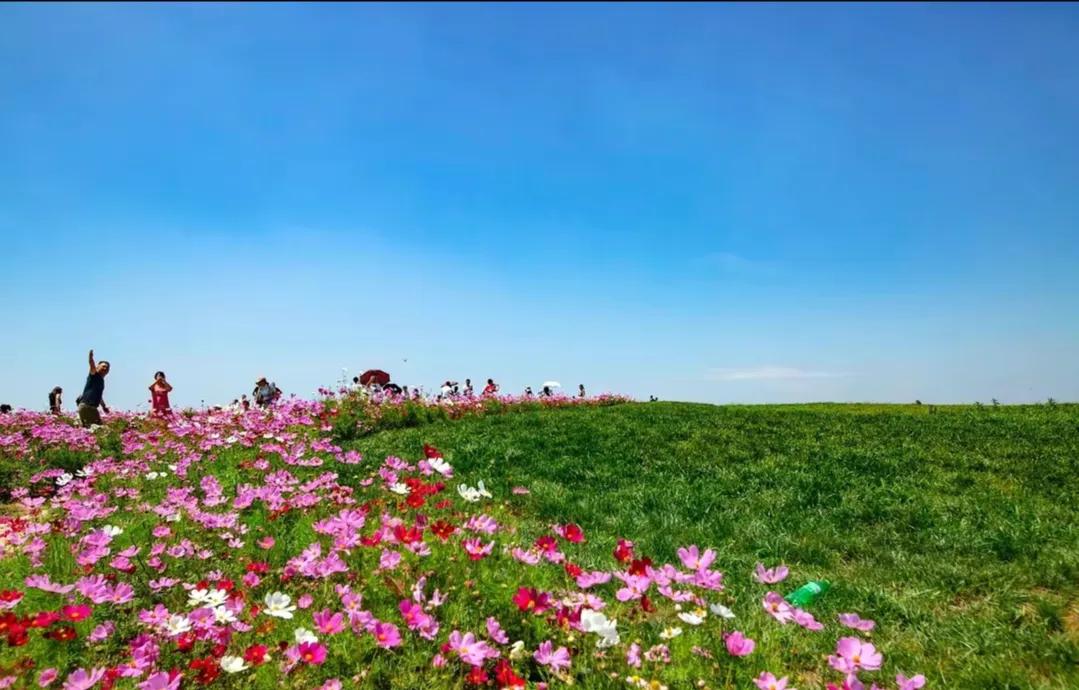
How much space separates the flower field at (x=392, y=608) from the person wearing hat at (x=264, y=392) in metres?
13.0

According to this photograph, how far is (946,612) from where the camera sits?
4973 millimetres

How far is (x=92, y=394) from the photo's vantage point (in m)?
15.3

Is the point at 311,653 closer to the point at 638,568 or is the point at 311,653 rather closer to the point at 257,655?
the point at 257,655

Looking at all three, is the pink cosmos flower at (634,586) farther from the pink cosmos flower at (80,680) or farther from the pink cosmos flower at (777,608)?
the pink cosmos flower at (80,680)

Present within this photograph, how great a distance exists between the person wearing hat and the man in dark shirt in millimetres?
4178

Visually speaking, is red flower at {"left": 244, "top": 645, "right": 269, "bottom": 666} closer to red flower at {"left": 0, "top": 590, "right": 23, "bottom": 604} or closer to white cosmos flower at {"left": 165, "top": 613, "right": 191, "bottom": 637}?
white cosmos flower at {"left": 165, "top": 613, "right": 191, "bottom": 637}

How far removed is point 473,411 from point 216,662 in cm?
1318

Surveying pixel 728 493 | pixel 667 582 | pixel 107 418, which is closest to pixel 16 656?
pixel 667 582

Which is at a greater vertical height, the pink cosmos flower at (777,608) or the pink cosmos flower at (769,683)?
the pink cosmos flower at (777,608)

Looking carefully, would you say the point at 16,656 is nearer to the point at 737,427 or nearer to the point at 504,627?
the point at 504,627

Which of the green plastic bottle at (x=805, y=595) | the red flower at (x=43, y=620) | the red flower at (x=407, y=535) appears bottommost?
the green plastic bottle at (x=805, y=595)

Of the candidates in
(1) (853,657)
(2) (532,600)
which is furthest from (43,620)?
(1) (853,657)

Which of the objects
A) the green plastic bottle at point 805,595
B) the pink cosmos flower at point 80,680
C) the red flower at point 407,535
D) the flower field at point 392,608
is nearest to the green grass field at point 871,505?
the green plastic bottle at point 805,595

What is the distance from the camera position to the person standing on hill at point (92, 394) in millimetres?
15109
